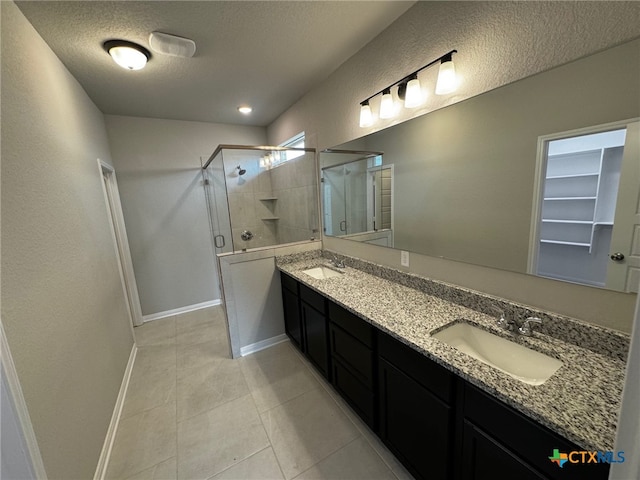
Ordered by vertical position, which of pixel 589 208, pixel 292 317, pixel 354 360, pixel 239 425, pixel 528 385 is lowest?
pixel 239 425

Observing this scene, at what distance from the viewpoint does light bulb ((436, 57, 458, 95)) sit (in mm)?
1372

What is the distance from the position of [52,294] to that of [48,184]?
62 centimetres

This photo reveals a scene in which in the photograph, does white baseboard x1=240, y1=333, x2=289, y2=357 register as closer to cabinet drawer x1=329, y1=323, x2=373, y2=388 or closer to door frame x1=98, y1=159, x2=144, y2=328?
cabinet drawer x1=329, y1=323, x2=373, y2=388

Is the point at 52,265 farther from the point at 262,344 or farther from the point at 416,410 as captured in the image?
the point at 416,410

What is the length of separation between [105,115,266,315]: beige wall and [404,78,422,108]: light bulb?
109 inches

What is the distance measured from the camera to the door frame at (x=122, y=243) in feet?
9.70

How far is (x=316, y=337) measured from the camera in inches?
84.0

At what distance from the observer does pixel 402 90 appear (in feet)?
5.57

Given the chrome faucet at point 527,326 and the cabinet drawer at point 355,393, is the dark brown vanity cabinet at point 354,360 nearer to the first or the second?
the cabinet drawer at point 355,393

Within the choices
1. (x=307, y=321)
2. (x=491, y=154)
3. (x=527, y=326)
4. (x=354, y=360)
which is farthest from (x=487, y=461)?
(x=307, y=321)

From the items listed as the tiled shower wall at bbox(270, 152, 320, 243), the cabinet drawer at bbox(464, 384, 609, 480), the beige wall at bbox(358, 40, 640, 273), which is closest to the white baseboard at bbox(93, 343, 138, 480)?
the tiled shower wall at bbox(270, 152, 320, 243)

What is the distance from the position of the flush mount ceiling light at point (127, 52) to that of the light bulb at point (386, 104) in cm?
171

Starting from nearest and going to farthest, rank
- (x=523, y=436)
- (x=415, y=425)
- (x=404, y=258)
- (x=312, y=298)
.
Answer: (x=523, y=436) < (x=415, y=425) < (x=404, y=258) < (x=312, y=298)

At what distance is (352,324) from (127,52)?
236 cm
